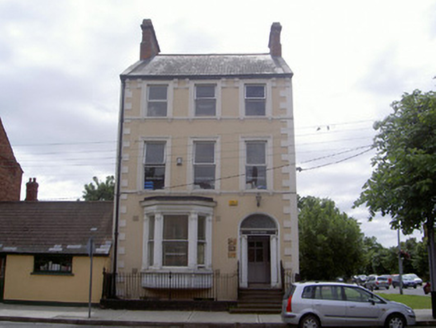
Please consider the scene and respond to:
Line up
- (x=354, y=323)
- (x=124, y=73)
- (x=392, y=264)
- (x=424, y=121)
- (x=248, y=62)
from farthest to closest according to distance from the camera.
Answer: (x=392, y=264) < (x=248, y=62) < (x=124, y=73) < (x=424, y=121) < (x=354, y=323)

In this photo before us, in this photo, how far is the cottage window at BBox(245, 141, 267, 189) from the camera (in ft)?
61.2

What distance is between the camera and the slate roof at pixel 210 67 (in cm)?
1967

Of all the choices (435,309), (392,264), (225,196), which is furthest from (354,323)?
(392,264)

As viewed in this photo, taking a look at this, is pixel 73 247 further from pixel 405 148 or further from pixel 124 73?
pixel 405 148

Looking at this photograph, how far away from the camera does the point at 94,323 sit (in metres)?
13.8

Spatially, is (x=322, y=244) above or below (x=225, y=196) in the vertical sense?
below

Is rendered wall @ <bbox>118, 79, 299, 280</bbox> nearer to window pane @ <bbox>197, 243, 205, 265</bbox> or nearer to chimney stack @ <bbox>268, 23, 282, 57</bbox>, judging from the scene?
window pane @ <bbox>197, 243, 205, 265</bbox>

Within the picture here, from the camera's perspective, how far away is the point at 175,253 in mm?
17766

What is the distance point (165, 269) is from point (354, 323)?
7.54 meters

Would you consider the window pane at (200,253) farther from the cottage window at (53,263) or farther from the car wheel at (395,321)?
the car wheel at (395,321)

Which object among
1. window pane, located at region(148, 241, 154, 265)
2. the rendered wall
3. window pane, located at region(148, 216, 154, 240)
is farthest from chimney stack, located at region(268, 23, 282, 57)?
window pane, located at region(148, 241, 154, 265)

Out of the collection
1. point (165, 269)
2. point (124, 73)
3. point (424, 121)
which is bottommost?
point (165, 269)

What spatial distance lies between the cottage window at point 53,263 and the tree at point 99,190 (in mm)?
18448

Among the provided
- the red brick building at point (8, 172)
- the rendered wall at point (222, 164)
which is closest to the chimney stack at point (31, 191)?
the red brick building at point (8, 172)
